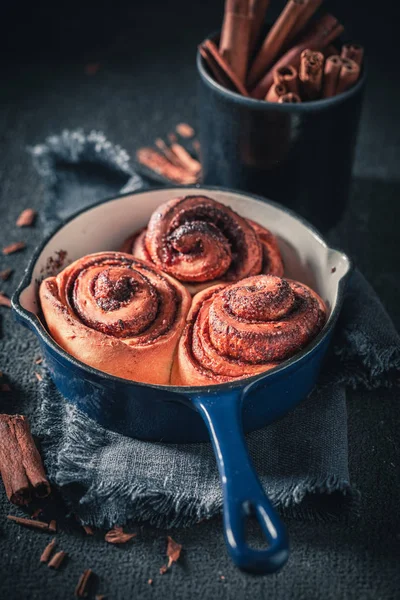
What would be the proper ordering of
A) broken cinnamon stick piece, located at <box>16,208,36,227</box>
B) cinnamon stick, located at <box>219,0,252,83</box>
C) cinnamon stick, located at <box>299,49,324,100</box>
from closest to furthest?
cinnamon stick, located at <box>299,49,324,100</box>, cinnamon stick, located at <box>219,0,252,83</box>, broken cinnamon stick piece, located at <box>16,208,36,227</box>

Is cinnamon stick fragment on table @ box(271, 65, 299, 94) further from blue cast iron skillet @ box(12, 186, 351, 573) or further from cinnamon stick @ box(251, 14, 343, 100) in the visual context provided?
blue cast iron skillet @ box(12, 186, 351, 573)

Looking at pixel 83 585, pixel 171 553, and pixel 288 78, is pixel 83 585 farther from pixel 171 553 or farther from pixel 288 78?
pixel 288 78

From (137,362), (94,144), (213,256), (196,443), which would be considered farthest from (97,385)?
(94,144)

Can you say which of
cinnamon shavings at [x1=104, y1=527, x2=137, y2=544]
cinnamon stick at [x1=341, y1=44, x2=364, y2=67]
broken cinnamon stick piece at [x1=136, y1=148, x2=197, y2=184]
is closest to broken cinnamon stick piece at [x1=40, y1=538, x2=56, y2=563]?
cinnamon shavings at [x1=104, y1=527, x2=137, y2=544]

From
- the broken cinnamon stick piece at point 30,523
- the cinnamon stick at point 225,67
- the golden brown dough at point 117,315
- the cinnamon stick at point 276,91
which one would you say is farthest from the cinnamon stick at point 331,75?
the broken cinnamon stick piece at point 30,523

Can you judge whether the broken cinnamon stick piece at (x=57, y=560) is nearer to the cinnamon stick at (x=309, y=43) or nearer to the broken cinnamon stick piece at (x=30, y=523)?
the broken cinnamon stick piece at (x=30, y=523)

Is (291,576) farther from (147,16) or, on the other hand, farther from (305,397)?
(147,16)
